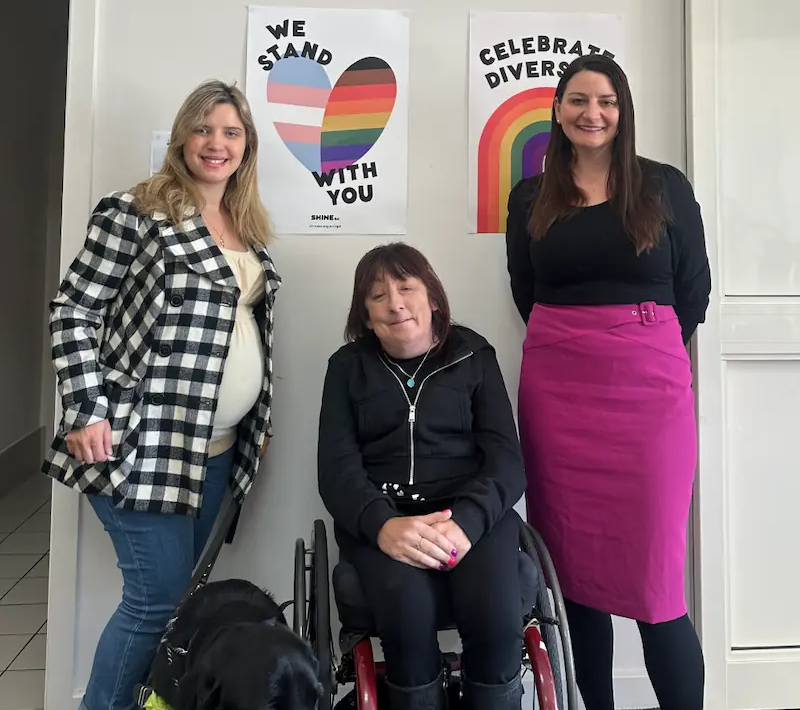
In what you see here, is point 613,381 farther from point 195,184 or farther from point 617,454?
point 195,184

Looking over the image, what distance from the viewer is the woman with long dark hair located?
3.87 feet

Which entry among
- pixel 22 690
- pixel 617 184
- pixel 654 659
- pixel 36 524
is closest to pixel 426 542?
pixel 654 659

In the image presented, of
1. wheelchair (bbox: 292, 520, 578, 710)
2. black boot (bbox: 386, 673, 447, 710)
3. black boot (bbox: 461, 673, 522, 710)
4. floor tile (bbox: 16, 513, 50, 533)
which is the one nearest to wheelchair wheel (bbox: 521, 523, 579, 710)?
wheelchair (bbox: 292, 520, 578, 710)

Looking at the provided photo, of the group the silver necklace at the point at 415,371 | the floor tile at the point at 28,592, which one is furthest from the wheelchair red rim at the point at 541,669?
the floor tile at the point at 28,592

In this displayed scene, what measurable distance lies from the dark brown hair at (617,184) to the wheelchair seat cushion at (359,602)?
631 mm

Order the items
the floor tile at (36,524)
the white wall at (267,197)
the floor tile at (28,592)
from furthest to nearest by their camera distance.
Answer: the floor tile at (36,524) < the floor tile at (28,592) < the white wall at (267,197)

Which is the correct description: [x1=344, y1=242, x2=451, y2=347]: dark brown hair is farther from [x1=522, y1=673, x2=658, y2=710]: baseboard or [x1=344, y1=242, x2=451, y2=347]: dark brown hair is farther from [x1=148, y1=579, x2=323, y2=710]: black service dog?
[x1=522, y1=673, x2=658, y2=710]: baseboard

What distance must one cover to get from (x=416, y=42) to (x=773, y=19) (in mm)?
873

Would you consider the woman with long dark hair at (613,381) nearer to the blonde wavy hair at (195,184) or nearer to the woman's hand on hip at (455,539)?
the woman's hand on hip at (455,539)

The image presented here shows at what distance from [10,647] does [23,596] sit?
334mm

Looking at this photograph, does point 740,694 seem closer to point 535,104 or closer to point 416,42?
point 535,104

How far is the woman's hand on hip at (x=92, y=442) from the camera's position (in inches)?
45.4

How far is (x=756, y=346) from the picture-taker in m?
1.56

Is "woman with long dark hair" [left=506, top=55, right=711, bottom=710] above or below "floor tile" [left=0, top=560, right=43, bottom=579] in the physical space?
above
